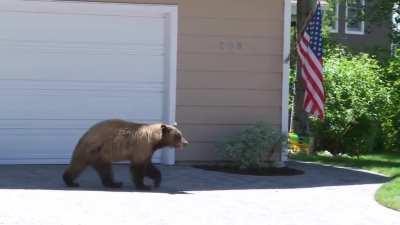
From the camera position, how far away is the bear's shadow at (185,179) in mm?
9984

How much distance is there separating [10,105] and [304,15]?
6.20 metres

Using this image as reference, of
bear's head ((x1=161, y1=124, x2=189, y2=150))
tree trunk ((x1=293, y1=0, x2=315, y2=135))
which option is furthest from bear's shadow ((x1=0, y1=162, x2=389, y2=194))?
tree trunk ((x1=293, y1=0, x2=315, y2=135))

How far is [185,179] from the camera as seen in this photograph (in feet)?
36.2

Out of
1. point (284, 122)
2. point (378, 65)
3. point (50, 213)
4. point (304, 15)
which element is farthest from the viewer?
point (378, 65)

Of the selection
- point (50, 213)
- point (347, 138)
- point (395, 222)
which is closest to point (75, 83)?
point (50, 213)

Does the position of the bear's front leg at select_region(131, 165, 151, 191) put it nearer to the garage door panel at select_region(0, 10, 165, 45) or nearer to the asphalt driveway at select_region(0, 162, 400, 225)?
the asphalt driveway at select_region(0, 162, 400, 225)

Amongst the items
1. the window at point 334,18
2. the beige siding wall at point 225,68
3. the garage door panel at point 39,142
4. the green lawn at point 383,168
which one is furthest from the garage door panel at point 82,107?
the window at point 334,18

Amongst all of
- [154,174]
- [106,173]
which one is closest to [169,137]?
[154,174]

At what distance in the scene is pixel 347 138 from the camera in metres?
17.4

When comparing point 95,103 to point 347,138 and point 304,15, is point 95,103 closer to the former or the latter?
point 304,15

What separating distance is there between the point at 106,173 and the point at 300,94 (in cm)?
687

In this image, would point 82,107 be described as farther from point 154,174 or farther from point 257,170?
point 257,170

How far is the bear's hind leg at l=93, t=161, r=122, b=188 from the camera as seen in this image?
31.9ft

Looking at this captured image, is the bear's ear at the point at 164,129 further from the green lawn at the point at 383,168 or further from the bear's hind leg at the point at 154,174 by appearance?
the green lawn at the point at 383,168
